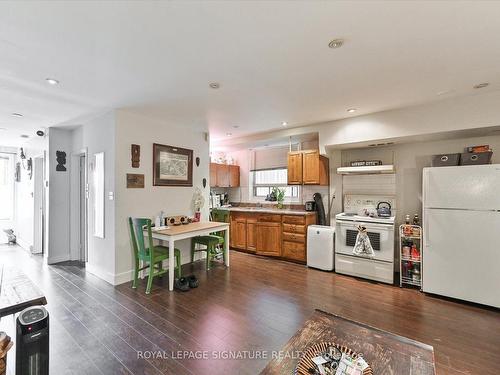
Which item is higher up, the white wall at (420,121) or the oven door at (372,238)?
the white wall at (420,121)

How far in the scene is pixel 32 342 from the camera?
131cm

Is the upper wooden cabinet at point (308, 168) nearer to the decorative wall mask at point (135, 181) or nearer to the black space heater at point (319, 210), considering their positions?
the black space heater at point (319, 210)

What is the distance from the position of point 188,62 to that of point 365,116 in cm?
277

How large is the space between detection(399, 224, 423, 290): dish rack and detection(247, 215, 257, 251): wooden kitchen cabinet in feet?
8.38

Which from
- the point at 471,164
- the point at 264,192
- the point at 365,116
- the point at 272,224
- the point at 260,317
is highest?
the point at 365,116

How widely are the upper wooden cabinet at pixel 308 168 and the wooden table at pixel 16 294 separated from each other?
393 centimetres

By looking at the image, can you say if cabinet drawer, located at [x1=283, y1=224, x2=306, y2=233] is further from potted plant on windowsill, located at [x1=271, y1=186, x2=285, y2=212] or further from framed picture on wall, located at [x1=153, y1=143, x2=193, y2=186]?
framed picture on wall, located at [x1=153, y1=143, x2=193, y2=186]

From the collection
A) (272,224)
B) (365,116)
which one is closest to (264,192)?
(272,224)

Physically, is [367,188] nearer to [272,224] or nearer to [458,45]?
[272,224]

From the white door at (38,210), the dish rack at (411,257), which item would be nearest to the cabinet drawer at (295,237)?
the dish rack at (411,257)

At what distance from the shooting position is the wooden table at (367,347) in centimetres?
126

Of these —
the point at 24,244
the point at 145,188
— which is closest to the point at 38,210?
the point at 24,244

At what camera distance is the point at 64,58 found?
209 cm

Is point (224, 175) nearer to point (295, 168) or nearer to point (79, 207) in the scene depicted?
point (295, 168)
